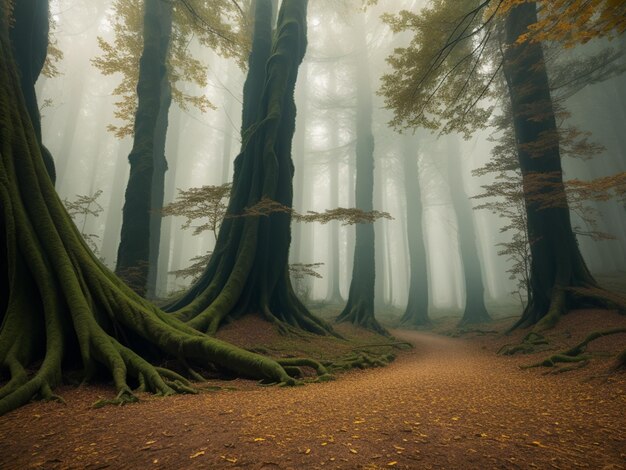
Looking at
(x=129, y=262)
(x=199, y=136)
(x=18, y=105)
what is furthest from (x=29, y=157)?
(x=199, y=136)

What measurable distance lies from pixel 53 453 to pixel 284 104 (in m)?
8.26

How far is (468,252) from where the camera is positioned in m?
19.8

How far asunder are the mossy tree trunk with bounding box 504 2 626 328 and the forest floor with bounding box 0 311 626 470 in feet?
17.5

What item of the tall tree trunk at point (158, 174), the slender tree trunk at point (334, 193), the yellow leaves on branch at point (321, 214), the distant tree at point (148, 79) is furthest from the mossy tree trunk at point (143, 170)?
the slender tree trunk at point (334, 193)

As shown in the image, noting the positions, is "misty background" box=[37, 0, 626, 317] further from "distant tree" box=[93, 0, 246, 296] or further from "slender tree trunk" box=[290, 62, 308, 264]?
"distant tree" box=[93, 0, 246, 296]

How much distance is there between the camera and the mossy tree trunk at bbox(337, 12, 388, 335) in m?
11.7

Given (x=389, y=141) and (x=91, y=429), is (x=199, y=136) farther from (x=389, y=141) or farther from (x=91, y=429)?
(x=91, y=429)

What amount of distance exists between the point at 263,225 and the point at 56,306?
176 inches

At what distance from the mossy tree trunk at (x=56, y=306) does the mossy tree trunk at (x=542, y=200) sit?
24.2ft

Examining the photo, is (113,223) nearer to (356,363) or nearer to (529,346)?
(356,363)

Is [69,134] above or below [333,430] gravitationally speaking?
above

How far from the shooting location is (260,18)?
30.1 ft

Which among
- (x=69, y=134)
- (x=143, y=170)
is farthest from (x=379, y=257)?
(x=69, y=134)

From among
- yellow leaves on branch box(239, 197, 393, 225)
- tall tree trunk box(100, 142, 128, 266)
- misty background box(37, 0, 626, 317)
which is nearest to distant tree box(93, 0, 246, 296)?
misty background box(37, 0, 626, 317)
